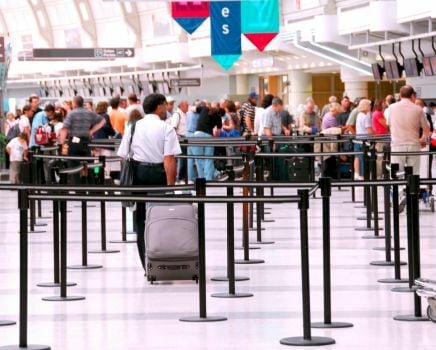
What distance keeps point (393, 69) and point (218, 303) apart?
84.7 feet

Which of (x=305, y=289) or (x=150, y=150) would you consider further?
(x=150, y=150)

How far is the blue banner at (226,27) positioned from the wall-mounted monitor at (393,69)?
8.15m

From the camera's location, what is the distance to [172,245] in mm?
10773

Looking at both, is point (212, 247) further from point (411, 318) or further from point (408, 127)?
point (411, 318)

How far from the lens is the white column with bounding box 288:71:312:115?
160ft

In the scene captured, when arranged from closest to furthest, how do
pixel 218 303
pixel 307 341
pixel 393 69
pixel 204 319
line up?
pixel 307 341
pixel 204 319
pixel 218 303
pixel 393 69

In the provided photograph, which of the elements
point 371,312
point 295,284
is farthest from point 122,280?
point 371,312

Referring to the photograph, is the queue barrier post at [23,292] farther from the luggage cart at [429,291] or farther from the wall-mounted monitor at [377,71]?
the wall-mounted monitor at [377,71]

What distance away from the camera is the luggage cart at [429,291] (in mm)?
7984

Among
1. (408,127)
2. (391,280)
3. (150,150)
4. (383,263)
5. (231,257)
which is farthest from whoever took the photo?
(408,127)

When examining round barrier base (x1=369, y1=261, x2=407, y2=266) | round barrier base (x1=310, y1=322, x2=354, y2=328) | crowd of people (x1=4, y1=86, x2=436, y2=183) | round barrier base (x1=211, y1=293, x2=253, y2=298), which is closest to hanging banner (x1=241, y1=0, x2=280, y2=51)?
crowd of people (x1=4, y1=86, x2=436, y2=183)

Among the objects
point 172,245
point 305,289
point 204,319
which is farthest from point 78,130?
point 305,289

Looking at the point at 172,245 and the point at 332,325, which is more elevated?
the point at 172,245

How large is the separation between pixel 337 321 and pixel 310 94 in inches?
1611
